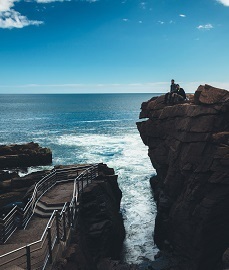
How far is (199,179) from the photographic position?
25.4 metres

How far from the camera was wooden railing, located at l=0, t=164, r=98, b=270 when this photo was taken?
12.6m

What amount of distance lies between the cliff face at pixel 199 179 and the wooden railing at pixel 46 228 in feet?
25.4

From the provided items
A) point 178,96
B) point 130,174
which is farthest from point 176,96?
point 130,174

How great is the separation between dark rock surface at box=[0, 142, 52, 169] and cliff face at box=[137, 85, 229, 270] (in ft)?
98.2

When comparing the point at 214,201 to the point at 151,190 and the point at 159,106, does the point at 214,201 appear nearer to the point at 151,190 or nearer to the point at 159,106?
the point at 159,106

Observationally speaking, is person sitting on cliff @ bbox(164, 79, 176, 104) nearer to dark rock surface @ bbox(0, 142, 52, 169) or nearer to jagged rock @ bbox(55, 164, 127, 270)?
jagged rock @ bbox(55, 164, 127, 270)

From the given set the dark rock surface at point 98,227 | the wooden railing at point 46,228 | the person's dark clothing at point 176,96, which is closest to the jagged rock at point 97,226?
the dark rock surface at point 98,227

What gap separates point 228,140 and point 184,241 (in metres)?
9.81

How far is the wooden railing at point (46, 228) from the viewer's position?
12.6 meters

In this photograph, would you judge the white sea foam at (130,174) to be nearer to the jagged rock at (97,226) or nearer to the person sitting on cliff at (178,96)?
the jagged rock at (97,226)

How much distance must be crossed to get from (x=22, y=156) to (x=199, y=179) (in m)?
35.0

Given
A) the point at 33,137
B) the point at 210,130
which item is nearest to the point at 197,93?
the point at 210,130

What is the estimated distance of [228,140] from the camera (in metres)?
23.9

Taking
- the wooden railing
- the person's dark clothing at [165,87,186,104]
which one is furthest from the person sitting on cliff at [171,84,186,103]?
the wooden railing
